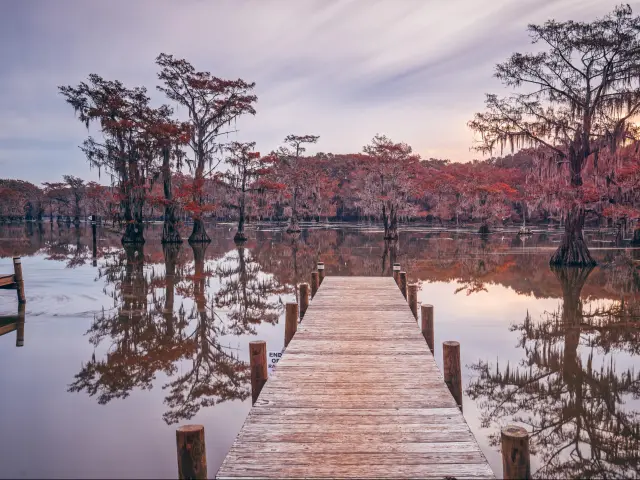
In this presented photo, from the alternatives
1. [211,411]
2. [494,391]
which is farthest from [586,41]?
[211,411]

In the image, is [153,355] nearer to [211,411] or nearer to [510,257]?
[211,411]

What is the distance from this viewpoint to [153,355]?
32.8 ft

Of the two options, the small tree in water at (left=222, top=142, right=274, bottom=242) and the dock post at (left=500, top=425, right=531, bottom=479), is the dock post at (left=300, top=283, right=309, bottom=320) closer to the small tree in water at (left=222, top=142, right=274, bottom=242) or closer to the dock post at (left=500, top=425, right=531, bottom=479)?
the dock post at (left=500, top=425, right=531, bottom=479)

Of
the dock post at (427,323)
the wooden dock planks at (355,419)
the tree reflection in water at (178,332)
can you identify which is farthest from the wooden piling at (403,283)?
the dock post at (427,323)

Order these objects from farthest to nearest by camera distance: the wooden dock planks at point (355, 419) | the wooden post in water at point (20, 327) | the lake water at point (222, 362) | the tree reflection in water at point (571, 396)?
the wooden post in water at point (20, 327)
the lake water at point (222, 362)
the tree reflection in water at point (571, 396)
the wooden dock planks at point (355, 419)

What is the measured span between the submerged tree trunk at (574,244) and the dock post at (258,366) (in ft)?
70.3

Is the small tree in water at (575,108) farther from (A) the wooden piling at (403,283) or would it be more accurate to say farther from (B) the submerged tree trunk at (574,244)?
(A) the wooden piling at (403,283)

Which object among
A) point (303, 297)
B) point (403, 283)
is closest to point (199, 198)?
point (403, 283)

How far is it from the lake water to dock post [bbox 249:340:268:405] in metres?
1.00

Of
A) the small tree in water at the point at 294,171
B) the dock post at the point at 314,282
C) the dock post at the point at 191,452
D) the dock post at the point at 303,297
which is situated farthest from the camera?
the small tree in water at the point at 294,171

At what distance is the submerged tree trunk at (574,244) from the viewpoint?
75.8 ft

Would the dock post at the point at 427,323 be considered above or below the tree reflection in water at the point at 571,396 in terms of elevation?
above

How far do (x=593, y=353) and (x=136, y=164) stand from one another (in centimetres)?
3371

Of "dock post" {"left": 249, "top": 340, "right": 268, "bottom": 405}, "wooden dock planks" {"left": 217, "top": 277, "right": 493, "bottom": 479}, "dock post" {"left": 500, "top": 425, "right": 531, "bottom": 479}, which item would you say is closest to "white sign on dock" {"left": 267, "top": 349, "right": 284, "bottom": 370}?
"wooden dock planks" {"left": 217, "top": 277, "right": 493, "bottom": 479}
